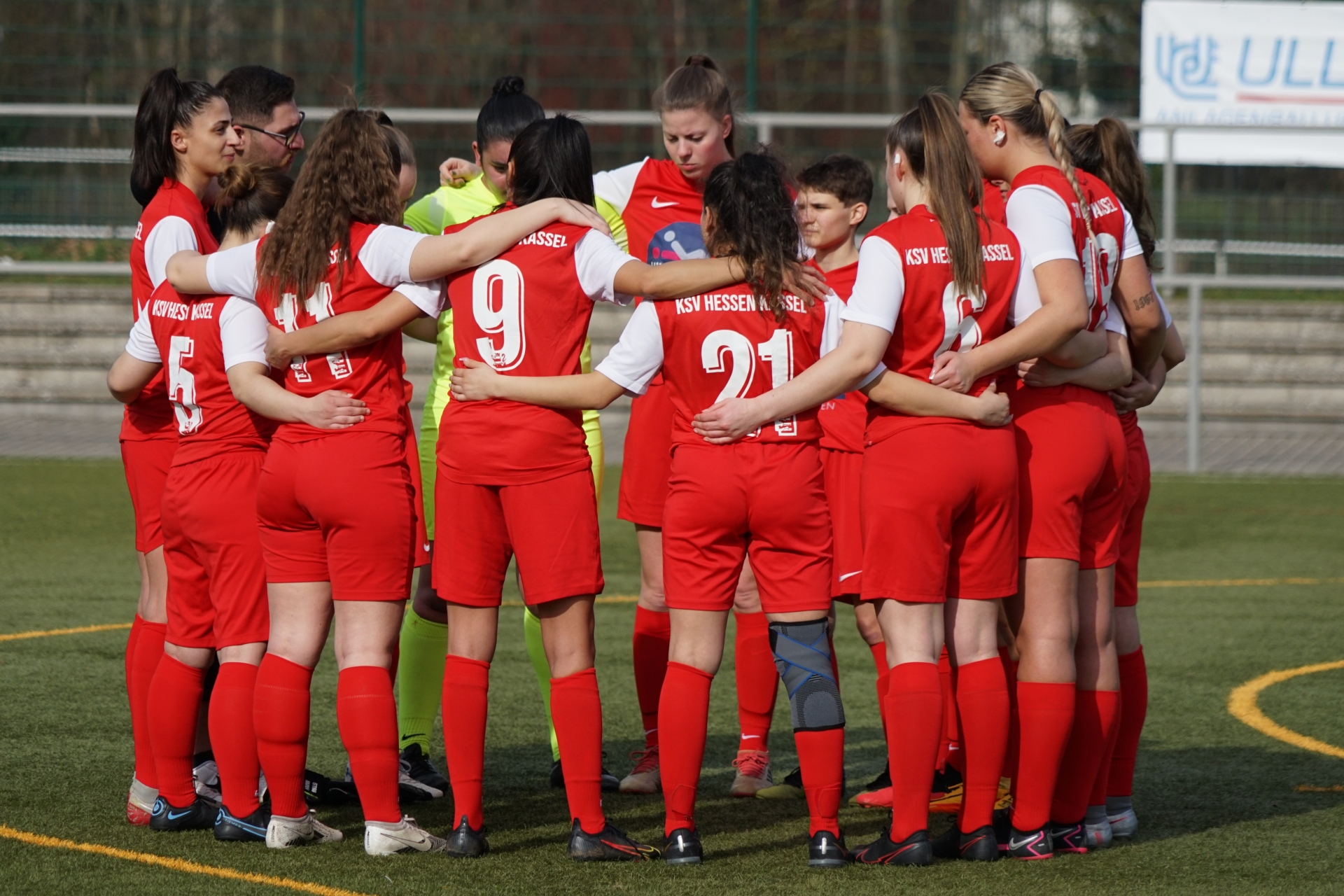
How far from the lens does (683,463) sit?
14.4ft

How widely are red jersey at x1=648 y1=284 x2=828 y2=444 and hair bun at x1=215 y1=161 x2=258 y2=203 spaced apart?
4.27 feet

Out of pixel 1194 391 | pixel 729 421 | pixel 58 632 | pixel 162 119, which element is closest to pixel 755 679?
pixel 729 421

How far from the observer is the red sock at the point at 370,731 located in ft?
14.2

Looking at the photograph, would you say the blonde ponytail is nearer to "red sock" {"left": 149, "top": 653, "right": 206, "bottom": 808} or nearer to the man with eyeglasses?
the man with eyeglasses

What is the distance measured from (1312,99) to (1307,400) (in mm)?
5142

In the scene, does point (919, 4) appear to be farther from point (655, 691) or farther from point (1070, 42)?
point (655, 691)

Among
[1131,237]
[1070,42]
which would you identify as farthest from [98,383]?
[1131,237]

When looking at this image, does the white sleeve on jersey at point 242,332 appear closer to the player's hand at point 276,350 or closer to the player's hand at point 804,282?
the player's hand at point 276,350

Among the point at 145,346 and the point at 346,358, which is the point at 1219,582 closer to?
the point at 346,358

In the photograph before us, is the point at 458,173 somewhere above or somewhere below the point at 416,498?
above

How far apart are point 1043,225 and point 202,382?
2.40 metres

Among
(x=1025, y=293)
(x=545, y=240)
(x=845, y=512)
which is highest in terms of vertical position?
(x=545, y=240)

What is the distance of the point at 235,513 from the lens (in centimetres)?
454

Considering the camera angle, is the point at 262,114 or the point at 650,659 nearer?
the point at 262,114
